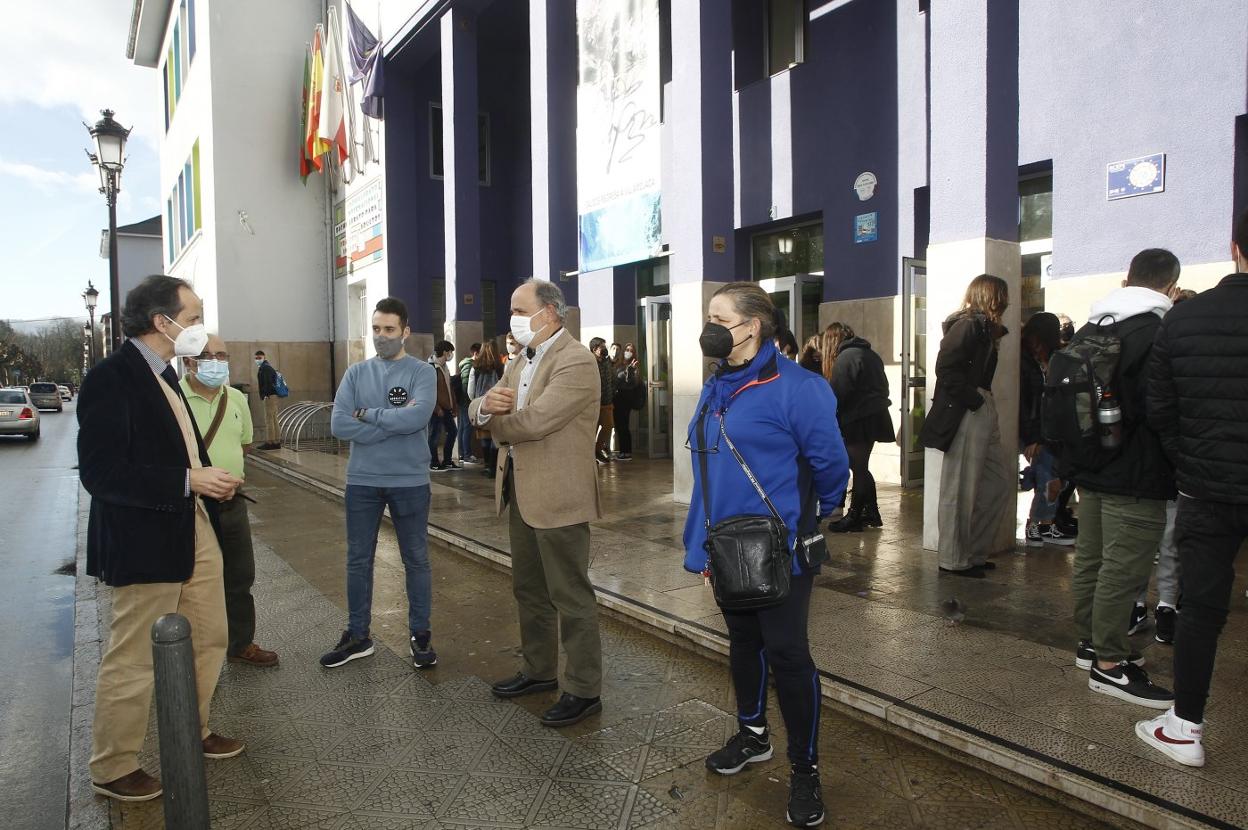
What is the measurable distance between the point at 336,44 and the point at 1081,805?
19688 mm

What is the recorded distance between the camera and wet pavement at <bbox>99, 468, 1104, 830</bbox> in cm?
300

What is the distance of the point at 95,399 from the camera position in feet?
9.96

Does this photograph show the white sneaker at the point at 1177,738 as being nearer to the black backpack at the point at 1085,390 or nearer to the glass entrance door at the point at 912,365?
the black backpack at the point at 1085,390

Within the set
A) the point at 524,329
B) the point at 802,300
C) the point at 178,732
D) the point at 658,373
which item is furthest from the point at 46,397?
the point at 178,732

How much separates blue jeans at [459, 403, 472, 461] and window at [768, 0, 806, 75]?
655 centimetres

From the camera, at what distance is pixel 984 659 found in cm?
409

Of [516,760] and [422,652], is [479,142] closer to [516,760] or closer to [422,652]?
[422,652]

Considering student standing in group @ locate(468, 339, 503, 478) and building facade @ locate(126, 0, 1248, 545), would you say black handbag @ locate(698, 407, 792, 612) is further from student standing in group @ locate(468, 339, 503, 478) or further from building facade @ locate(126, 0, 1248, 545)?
student standing in group @ locate(468, 339, 503, 478)

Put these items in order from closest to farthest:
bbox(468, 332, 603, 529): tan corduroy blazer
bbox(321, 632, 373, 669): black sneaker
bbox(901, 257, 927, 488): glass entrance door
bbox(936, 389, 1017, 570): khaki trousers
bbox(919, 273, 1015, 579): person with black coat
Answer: bbox(468, 332, 603, 529): tan corduroy blazer < bbox(321, 632, 373, 669): black sneaker < bbox(919, 273, 1015, 579): person with black coat < bbox(936, 389, 1017, 570): khaki trousers < bbox(901, 257, 927, 488): glass entrance door

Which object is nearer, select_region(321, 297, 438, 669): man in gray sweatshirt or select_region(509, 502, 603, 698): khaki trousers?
select_region(509, 502, 603, 698): khaki trousers

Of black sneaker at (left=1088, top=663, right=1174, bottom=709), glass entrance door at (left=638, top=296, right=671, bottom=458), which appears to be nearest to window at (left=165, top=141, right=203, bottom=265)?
glass entrance door at (left=638, top=296, right=671, bottom=458)

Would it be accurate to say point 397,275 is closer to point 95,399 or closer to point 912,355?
point 912,355

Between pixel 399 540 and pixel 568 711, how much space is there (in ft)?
4.65

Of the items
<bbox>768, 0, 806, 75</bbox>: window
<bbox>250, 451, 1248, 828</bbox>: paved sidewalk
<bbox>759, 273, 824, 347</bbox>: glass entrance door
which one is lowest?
<bbox>250, 451, 1248, 828</bbox>: paved sidewalk
